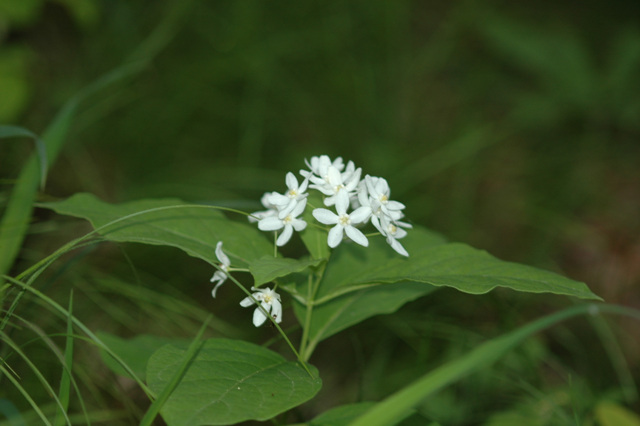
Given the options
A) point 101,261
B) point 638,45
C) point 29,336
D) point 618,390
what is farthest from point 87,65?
point 638,45

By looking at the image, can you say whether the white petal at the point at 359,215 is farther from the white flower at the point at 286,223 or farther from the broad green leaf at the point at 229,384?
the broad green leaf at the point at 229,384

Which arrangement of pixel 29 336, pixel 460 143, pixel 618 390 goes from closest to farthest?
pixel 29 336, pixel 618 390, pixel 460 143

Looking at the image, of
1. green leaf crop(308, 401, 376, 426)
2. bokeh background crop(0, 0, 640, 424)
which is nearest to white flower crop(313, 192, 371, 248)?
green leaf crop(308, 401, 376, 426)

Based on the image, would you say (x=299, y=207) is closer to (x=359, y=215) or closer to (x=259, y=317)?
(x=359, y=215)

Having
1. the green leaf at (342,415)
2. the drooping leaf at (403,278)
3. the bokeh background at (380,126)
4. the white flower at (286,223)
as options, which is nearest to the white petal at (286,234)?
the white flower at (286,223)

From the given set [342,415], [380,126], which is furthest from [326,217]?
[380,126]

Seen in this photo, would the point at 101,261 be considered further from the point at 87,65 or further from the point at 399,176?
the point at 399,176

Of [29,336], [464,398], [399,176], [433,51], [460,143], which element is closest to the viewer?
[29,336]
